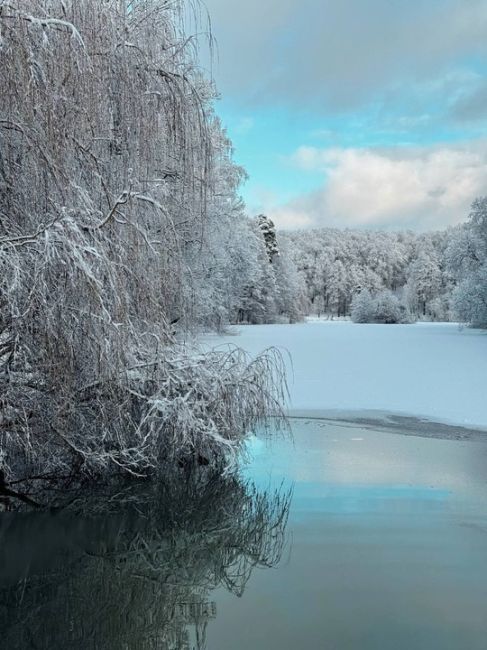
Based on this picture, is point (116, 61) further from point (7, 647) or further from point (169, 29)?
point (7, 647)

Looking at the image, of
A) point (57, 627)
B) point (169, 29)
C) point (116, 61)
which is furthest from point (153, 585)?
point (169, 29)

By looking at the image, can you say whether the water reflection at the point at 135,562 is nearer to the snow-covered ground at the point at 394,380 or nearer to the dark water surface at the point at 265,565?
the dark water surface at the point at 265,565

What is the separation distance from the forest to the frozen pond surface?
1.10 m

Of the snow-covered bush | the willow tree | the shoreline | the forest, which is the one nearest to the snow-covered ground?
the shoreline

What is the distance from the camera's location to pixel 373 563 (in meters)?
4.16

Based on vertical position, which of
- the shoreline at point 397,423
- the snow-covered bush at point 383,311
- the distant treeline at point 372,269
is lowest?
the shoreline at point 397,423

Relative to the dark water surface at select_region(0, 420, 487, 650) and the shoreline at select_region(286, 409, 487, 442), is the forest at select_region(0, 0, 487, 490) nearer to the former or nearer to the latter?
the dark water surface at select_region(0, 420, 487, 650)

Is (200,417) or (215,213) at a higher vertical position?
(215,213)

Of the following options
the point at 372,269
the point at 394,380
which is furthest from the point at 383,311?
the point at 394,380

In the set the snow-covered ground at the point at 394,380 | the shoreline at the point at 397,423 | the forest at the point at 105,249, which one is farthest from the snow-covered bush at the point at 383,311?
the forest at the point at 105,249

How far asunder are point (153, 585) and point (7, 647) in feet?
3.42

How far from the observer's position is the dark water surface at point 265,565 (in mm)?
3383

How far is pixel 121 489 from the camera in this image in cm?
565

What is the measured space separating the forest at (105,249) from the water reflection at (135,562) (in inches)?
16.6
